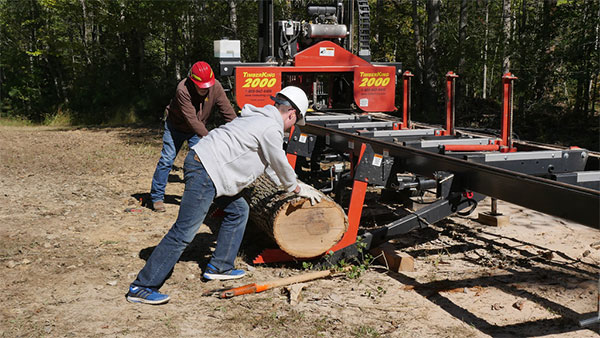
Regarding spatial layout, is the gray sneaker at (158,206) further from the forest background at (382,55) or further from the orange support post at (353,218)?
the forest background at (382,55)

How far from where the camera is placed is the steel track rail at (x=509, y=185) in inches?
135

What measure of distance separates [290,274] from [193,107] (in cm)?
271

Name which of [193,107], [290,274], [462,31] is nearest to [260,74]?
[193,107]

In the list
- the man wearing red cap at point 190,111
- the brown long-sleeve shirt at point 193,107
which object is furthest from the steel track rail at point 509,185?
the brown long-sleeve shirt at point 193,107

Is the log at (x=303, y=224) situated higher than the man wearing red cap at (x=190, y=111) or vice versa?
the man wearing red cap at (x=190, y=111)

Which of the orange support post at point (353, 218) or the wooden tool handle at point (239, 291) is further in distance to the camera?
the orange support post at point (353, 218)

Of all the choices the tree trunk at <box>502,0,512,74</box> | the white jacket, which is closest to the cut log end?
the white jacket

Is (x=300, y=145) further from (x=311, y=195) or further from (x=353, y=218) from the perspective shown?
(x=311, y=195)

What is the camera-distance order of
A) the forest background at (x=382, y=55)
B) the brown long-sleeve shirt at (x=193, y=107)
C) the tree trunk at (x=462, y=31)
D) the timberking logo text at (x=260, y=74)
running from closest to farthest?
the brown long-sleeve shirt at (x=193, y=107) < the timberking logo text at (x=260, y=74) < the forest background at (x=382, y=55) < the tree trunk at (x=462, y=31)

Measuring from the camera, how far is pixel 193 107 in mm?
6895

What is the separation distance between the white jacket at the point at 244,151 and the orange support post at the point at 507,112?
2.18 metres

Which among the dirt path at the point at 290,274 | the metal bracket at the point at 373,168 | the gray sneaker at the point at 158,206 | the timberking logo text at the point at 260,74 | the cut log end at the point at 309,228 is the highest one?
the timberking logo text at the point at 260,74

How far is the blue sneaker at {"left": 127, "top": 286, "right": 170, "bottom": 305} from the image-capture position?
4.38m

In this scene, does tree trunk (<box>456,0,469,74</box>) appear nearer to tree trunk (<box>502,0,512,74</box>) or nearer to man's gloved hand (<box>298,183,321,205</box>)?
tree trunk (<box>502,0,512,74</box>)
